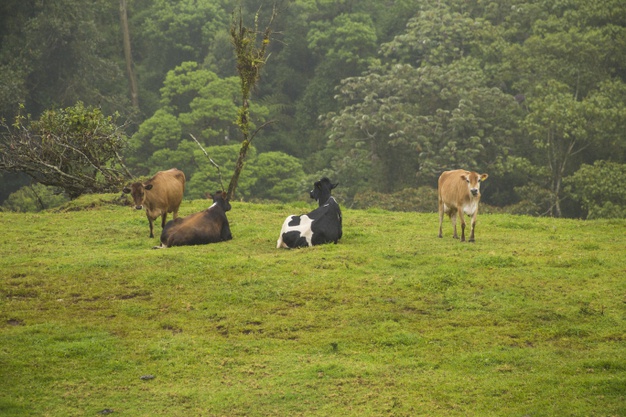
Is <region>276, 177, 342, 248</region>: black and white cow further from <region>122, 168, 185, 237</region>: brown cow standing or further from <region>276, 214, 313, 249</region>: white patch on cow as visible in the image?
<region>122, 168, 185, 237</region>: brown cow standing

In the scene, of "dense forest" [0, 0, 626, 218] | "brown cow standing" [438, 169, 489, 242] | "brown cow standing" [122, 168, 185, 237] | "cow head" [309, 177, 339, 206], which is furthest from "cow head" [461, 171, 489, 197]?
"dense forest" [0, 0, 626, 218]

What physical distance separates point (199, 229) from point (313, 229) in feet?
8.64

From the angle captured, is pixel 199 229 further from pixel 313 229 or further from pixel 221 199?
pixel 313 229

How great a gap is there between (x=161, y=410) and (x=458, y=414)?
3658mm

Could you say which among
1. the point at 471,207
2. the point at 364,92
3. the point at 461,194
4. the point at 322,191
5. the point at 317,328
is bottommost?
the point at 317,328

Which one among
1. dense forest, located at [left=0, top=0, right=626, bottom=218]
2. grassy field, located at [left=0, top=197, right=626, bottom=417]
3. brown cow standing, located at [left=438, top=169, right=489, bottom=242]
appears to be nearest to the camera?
grassy field, located at [left=0, top=197, right=626, bottom=417]

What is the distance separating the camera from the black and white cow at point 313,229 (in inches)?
689

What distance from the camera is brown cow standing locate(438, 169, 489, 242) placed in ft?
57.9

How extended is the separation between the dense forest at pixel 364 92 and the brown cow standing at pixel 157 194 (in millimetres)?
15866

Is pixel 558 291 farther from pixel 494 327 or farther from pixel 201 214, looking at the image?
pixel 201 214

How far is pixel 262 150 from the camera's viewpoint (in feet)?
213

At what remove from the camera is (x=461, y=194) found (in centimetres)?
1797

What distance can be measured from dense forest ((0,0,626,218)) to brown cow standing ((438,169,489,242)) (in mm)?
18972

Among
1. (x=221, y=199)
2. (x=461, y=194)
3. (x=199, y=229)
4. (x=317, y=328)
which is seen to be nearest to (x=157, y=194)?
(x=221, y=199)
